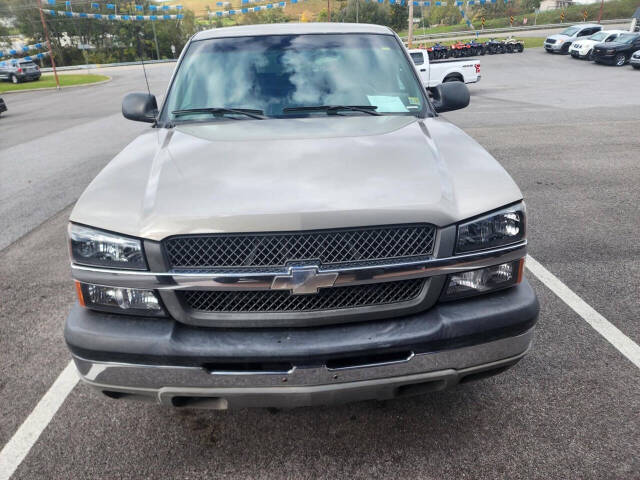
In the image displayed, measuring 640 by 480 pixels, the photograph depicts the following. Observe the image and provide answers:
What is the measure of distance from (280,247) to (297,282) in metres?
0.16

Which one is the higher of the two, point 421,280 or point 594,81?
point 421,280

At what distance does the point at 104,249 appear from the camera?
218 centimetres

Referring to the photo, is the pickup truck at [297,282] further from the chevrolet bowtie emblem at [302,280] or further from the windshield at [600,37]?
the windshield at [600,37]

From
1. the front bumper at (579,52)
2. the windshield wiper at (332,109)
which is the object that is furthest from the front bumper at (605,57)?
the windshield wiper at (332,109)

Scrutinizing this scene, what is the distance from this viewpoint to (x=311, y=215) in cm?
207

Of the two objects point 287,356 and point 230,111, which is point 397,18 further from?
point 287,356

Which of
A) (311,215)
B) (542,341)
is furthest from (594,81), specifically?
(311,215)

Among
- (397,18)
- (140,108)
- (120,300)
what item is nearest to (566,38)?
(140,108)

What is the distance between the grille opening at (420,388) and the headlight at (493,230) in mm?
569

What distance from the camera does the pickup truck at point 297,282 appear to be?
209 cm

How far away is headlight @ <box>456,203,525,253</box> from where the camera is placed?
220cm

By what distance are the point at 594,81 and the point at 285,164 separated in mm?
23682

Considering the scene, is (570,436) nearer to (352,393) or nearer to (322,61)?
(352,393)

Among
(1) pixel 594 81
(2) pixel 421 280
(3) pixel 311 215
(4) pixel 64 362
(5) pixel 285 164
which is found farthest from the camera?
(1) pixel 594 81
